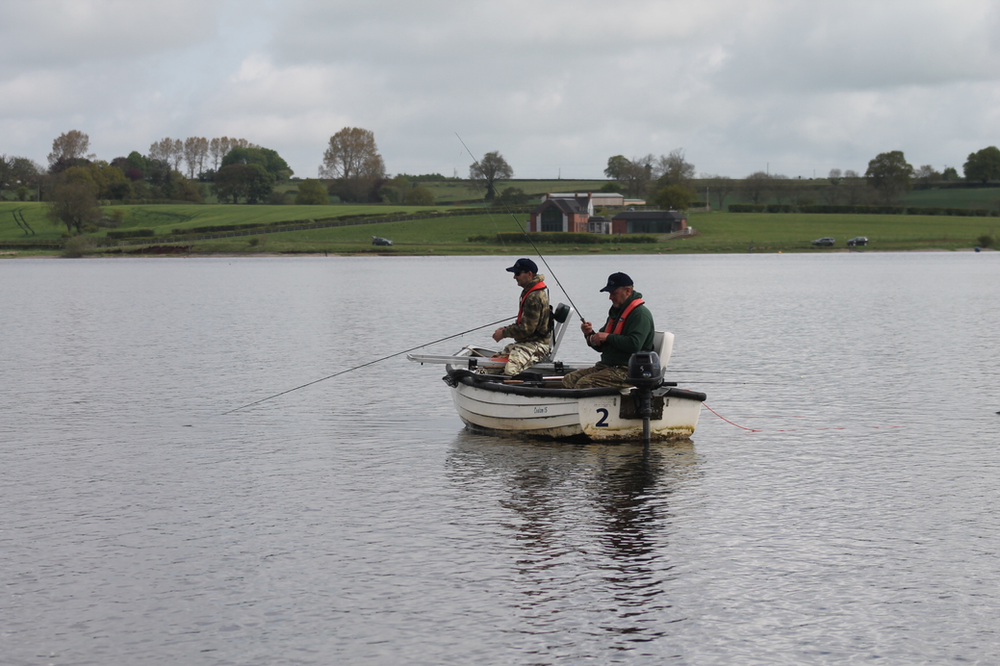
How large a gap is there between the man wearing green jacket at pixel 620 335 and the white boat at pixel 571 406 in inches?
8.1

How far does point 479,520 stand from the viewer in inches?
424

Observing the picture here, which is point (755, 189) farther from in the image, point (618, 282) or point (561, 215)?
point (618, 282)

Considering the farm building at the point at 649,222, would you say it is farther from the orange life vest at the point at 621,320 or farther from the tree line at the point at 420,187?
the orange life vest at the point at 621,320

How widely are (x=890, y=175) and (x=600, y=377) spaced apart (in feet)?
504

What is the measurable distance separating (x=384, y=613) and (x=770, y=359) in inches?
719

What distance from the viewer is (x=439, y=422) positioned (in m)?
16.9

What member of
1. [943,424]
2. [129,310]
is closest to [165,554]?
[943,424]

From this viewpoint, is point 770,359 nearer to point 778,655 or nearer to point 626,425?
point 626,425

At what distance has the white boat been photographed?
13836 mm

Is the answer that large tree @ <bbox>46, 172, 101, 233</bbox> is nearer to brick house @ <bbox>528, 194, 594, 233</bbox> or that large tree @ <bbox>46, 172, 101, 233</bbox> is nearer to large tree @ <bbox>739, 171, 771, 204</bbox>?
brick house @ <bbox>528, 194, 594, 233</bbox>

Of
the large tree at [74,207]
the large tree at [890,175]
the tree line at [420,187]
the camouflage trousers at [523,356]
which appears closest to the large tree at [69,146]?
the tree line at [420,187]

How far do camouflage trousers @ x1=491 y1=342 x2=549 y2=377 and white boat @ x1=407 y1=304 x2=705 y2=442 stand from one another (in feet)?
0.43

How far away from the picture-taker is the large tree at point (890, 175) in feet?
502

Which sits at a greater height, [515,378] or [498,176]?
[498,176]
